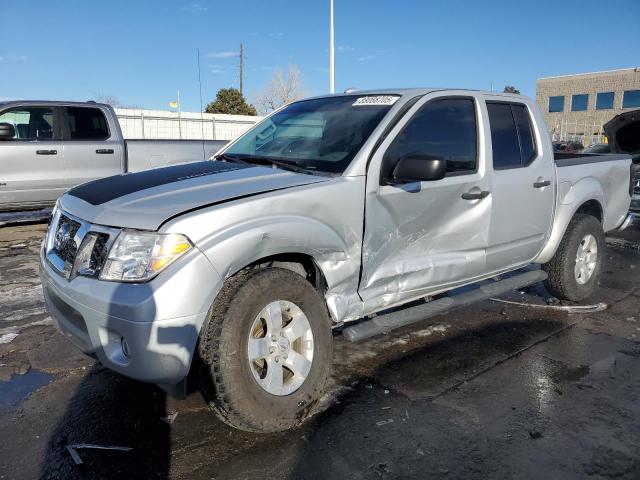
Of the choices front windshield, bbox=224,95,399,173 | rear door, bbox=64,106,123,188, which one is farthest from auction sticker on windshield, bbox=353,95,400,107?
rear door, bbox=64,106,123,188

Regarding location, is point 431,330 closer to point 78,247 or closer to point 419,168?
point 419,168

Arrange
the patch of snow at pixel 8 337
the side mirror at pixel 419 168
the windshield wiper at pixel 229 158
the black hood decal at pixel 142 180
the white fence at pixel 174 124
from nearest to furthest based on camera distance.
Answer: the black hood decal at pixel 142 180, the side mirror at pixel 419 168, the windshield wiper at pixel 229 158, the patch of snow at pixel 8 337, the white fence at pixel 174 124

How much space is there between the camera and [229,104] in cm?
3938

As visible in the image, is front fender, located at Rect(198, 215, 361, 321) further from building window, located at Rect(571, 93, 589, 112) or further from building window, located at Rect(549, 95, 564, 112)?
building window, located at Rect(549, 95, 564, 112)

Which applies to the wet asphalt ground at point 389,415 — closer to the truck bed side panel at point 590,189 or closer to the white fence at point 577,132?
the truck bed side panel at point 590,189

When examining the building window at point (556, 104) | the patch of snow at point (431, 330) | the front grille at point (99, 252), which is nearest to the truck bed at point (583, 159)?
the patch of snow at point (431, 330)

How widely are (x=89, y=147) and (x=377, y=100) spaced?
6.13 metres

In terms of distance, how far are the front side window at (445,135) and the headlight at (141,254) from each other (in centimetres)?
151

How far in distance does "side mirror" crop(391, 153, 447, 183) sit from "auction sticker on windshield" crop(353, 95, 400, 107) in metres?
0.55

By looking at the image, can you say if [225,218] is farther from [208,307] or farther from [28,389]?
[28,389]

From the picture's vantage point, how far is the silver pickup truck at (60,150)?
25.5 ft

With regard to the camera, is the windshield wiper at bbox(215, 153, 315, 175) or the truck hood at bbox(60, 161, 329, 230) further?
the windshield wiper at bbox(215, 153, 315, 175)

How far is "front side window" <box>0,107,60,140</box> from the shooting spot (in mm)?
7883

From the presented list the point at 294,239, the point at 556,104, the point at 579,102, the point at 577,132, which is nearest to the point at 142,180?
the point at 294,239
